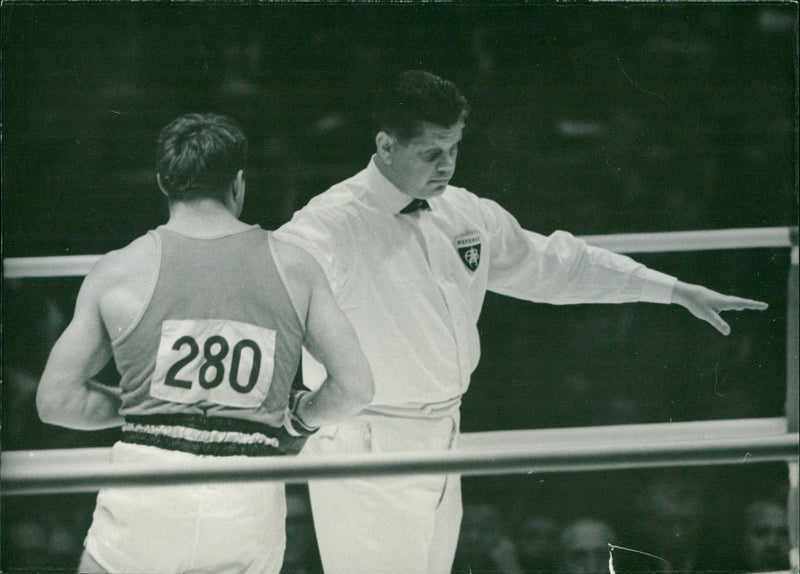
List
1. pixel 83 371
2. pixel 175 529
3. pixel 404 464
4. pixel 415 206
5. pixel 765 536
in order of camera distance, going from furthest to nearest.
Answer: pixel 765 536 < pixel 415 206 < pixel 83 371 < pixel 175 529 < pixel 404 464

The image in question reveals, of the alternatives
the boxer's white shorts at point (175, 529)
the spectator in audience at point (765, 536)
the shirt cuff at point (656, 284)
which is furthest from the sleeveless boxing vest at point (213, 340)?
the spectator in audience at point (765, 536)

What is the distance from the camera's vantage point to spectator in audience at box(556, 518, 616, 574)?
1.88 m

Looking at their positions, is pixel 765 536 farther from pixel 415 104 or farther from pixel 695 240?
pixel 415 104

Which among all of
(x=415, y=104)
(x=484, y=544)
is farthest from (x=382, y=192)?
(x=484, y=544)

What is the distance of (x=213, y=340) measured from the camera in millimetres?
1581

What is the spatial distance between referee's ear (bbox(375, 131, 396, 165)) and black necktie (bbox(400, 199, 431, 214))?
11 cm

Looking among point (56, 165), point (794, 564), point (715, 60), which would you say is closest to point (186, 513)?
point (56, 165)

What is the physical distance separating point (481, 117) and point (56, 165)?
100cm

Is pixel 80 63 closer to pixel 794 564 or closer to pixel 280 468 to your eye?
pixel 280 468

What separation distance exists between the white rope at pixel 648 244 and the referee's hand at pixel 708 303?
10 cm

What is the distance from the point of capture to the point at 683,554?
1.91 metres

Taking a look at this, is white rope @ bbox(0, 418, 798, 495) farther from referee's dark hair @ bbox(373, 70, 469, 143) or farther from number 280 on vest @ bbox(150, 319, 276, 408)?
referee's dark hair @ bbox(373, 70, 469, 143)

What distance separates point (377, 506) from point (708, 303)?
3.11ft

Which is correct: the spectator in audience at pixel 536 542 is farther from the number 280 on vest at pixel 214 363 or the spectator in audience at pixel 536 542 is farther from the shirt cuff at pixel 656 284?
the number 280 on vest at pixel 214 363
